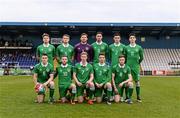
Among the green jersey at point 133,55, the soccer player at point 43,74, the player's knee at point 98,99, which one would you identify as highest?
the green jersey at point 133,55

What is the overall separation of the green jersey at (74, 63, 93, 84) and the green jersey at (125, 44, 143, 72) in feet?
3.80

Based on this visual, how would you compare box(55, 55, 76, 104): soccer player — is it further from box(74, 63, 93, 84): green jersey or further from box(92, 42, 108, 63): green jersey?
box(92, 42, 108, 63): green jersey

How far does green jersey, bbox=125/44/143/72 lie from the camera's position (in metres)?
10.9

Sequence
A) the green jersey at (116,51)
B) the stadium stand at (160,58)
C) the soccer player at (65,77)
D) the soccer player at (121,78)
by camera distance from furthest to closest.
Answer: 1. the stadium stand at (160,58)
2. the green jersey at (116,51)
3. the soccer player at (121,78)
4. the soccer player at (65,77)

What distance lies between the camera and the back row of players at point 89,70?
1026cm

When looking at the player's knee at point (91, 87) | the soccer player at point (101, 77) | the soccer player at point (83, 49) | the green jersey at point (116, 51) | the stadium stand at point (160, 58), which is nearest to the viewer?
the player's knee at point (91, 87)

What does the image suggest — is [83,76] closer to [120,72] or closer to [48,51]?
[120,72]

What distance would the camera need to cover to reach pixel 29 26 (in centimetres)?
3859

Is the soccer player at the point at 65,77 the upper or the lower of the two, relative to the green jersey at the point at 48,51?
lower

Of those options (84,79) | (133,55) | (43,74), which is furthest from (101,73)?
(43,74)

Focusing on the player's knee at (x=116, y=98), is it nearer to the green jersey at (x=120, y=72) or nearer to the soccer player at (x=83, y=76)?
the green jersey at (x=120, y=72)

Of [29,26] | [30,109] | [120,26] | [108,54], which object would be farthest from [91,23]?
[30,109]

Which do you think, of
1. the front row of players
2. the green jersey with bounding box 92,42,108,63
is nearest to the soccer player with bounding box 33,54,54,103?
the front row of players

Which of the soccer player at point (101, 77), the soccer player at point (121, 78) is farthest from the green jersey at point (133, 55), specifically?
the soccer player at point (101, 77)
